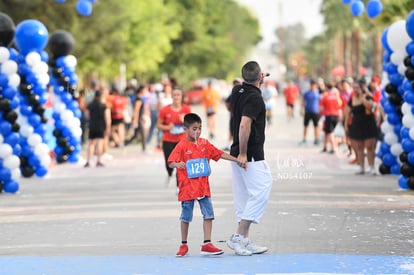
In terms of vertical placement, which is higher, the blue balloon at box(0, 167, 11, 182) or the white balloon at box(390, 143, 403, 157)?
the white balloon at box(390, 143, 403, 157)

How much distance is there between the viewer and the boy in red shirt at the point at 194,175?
402 inches

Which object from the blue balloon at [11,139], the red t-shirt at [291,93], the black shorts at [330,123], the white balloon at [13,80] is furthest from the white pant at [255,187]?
the red t-shirt at [291,93]

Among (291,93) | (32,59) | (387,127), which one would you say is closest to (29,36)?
(32,59)

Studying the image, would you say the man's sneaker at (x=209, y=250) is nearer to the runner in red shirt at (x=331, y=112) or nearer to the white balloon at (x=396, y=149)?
the white balloon at (x=396, y=149)

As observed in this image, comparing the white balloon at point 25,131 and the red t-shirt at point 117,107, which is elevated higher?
the red t-shirt at point 117,107

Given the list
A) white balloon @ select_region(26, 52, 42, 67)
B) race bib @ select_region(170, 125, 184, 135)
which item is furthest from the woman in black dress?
white balloon @ select_region(26, 52, 42, 67)

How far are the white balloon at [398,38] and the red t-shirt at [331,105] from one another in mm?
7775

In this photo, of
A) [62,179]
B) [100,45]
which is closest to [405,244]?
[62,179]

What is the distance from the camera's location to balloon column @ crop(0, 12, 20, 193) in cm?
1784

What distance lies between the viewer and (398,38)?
1822 centimetres

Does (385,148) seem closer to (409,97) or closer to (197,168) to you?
(409,97)

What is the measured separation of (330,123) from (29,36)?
8.76m

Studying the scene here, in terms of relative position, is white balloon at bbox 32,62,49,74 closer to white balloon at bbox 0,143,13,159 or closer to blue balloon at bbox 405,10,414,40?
white balloon at bbox 0,143,13,159

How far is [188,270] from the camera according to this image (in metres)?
9.47
